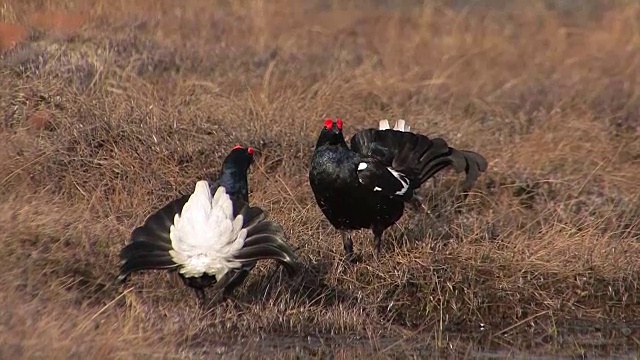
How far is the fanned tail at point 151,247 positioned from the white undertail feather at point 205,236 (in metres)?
0.04

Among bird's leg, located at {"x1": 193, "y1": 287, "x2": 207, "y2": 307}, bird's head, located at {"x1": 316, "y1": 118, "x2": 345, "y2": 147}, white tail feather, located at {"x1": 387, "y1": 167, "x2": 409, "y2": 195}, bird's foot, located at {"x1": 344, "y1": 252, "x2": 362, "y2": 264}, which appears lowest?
bird's foot, located at {"x1": 344, "y1": 252, "x2": 362, "y2": 264}

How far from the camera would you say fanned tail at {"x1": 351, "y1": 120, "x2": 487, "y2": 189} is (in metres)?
7.59

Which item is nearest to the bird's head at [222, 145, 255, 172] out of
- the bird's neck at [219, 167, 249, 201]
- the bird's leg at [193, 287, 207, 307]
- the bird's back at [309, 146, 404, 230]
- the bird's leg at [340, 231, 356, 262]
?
the bird's neck at [219, 167, 249, 201]

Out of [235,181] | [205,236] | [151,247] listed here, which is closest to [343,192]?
[235,181]

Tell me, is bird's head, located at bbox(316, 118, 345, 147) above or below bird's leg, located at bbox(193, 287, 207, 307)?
above

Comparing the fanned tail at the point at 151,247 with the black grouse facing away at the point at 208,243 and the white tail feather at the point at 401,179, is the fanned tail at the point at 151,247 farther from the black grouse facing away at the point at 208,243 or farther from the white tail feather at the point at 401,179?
the white tail feather at the point at 401,179

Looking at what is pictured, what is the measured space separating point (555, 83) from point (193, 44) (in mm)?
3210

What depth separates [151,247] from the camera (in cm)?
618

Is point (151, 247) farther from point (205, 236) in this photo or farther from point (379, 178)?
point (379, 178)

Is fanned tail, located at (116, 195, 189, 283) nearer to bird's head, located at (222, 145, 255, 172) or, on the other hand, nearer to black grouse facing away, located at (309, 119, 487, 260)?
bird's head, located at (222, 145, 255, 172)

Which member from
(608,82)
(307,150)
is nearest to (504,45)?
(608,82)

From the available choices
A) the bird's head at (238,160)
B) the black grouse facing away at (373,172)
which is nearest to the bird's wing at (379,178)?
the black grouse facing away at (373,172)

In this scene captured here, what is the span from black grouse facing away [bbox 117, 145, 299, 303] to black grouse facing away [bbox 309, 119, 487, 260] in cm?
83

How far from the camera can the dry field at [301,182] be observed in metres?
6.34
